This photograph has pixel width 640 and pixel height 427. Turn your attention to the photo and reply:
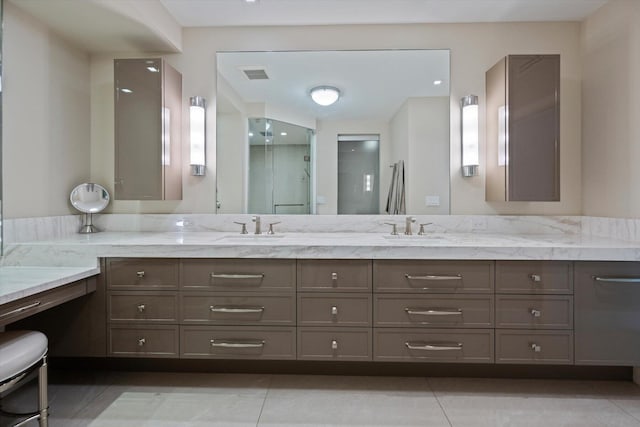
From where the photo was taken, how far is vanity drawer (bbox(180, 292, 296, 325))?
197 cm

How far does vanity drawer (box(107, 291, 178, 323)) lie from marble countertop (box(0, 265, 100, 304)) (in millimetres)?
196

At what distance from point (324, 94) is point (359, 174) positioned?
652 millimetres

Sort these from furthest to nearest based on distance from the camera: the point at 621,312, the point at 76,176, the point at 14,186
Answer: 1. the point at 76,176
2. the point at 14,186
3. the point at 621,312

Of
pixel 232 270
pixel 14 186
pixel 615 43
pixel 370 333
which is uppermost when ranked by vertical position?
pixel 615 43

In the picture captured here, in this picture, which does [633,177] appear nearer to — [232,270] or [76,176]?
[232,270]

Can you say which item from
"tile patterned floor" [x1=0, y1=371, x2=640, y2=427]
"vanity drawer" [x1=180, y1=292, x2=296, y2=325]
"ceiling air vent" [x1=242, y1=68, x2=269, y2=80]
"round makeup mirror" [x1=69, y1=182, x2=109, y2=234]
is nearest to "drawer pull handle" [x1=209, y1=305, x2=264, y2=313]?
"vanity drawer" [x1=180, y1=292, x2=296, y2=325]

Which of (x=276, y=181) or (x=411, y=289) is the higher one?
(x=276, y=181)

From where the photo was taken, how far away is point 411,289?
1.94 m

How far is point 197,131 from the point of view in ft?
8.59

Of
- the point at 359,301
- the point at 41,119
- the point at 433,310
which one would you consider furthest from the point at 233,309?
the point at 41,119

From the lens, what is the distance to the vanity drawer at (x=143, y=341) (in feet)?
6.53

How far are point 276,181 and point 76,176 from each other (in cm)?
144

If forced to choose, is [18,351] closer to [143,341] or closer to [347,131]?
[143,341]

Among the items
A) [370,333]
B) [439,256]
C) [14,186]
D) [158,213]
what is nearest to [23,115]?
[14,186]
